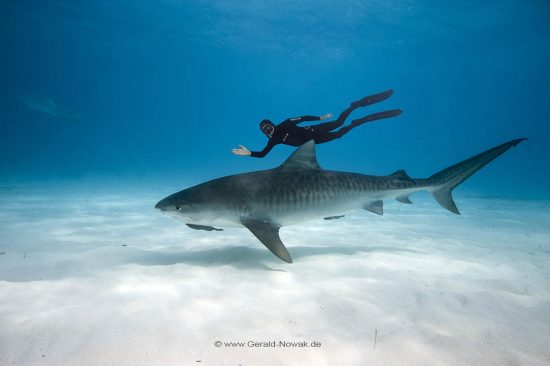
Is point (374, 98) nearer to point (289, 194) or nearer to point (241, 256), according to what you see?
point (289, 194)

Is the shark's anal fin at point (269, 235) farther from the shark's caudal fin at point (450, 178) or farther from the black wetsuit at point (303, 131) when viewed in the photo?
the shark's caudal fin at point (450, 178)

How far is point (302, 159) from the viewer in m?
5.35

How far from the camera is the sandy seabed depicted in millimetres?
2303

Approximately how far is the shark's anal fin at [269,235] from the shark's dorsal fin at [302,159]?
1175 mm

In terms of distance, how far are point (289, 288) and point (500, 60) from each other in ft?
212

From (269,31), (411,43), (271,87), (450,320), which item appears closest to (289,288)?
(450,320)

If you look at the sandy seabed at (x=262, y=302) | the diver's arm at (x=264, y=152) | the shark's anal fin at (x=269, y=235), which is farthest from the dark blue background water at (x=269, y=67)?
the shark's anal fin at (x=269, y=235)

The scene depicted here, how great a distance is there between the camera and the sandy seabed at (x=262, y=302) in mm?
2303

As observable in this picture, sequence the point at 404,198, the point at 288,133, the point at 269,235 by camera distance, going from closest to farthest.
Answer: the point at 269,235, the point at 404,198, the point at 288,133

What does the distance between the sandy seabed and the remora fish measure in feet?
2.32

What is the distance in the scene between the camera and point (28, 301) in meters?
3.02

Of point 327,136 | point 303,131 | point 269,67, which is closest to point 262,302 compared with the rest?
point 303,131

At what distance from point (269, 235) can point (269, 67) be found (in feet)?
229

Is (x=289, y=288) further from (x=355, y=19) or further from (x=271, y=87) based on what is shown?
(x=271, y=87)
